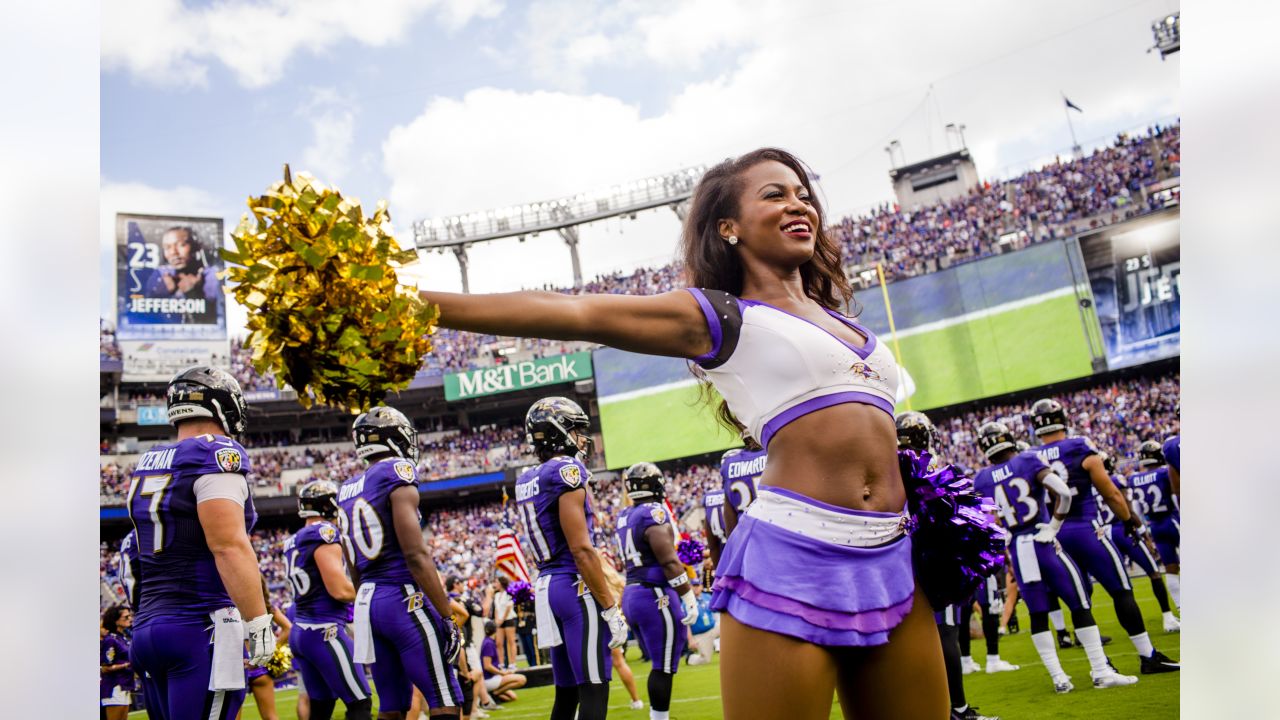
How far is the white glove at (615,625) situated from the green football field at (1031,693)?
227 centimetres

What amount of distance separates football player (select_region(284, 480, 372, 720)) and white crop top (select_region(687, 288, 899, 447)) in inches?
174

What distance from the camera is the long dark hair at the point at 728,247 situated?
98.0 inches

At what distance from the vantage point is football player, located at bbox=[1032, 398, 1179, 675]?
6.61 meters

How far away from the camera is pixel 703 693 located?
9.05 metres

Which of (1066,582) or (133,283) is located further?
(133,283)

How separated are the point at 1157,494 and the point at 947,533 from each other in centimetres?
867

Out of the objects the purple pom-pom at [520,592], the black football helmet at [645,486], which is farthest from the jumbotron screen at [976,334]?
the black football helmet at [645,486]

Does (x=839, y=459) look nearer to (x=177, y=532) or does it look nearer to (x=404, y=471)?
(x=177, y=532)

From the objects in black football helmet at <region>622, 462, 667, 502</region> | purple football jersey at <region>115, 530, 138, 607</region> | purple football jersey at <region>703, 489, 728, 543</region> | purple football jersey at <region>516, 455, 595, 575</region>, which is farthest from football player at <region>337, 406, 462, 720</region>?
purple football jersey at <region>703, 489, 728, 543</region>

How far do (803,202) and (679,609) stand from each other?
4729 millimetres

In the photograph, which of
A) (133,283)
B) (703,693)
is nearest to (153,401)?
(133,283)

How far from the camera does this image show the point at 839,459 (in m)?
2.10

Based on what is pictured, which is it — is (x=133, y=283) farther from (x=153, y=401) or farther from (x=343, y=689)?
(x=343, y=689)

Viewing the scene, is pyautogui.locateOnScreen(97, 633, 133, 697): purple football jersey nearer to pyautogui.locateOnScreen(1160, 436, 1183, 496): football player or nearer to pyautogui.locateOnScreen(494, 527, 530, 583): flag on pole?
pyautogui.locateOnScreen(494, 527, 530, 583): flag on pole
